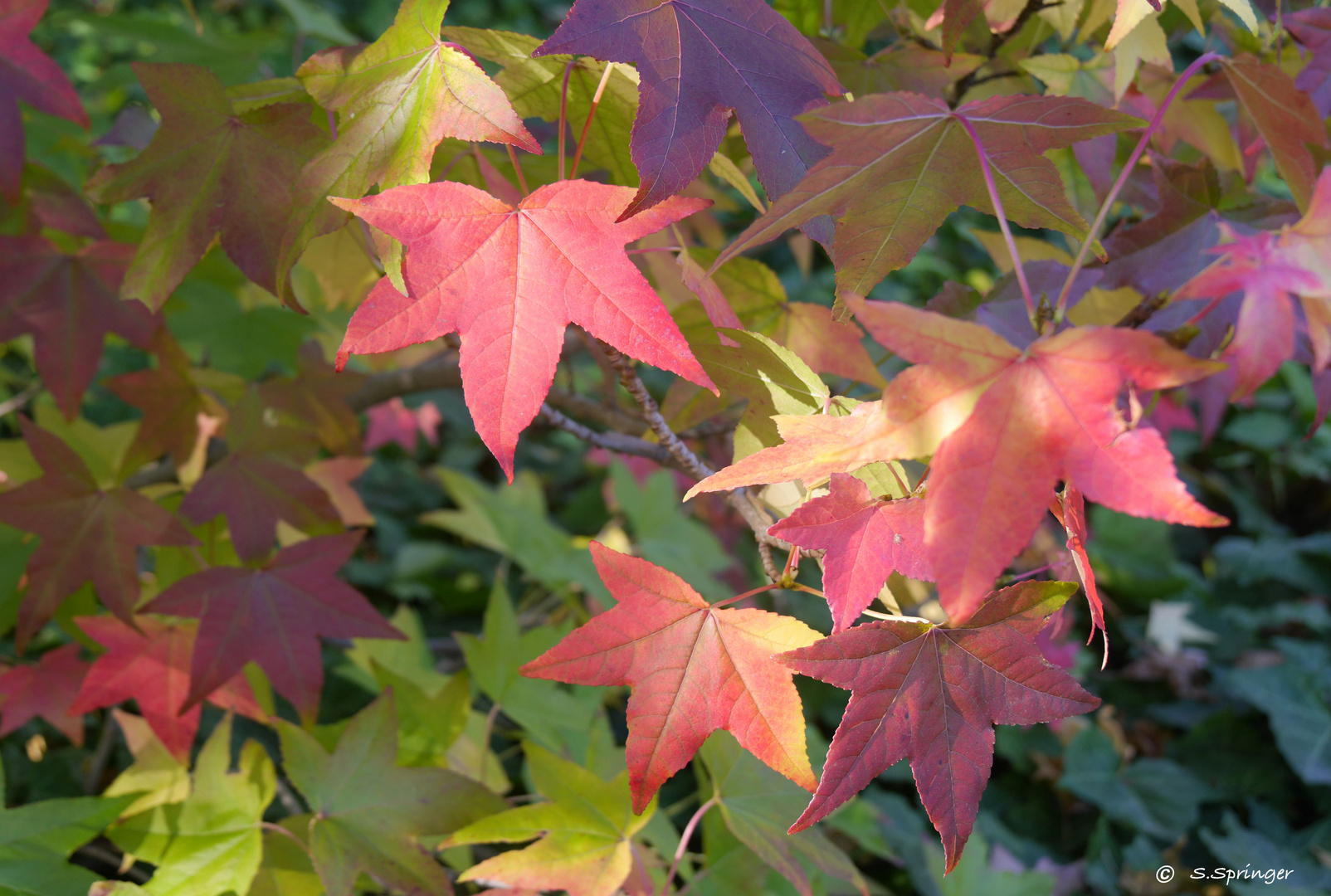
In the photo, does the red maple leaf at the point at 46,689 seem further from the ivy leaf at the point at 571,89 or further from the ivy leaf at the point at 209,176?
the ivy leaf at the point at 571,89

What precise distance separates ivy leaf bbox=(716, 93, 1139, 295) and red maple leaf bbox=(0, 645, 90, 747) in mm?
885

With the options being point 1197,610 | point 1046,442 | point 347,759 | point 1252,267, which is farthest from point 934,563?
point 1197,610

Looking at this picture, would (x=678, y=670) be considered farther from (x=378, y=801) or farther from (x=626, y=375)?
(x=378, y=801)

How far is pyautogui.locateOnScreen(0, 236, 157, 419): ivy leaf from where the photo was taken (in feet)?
2.84

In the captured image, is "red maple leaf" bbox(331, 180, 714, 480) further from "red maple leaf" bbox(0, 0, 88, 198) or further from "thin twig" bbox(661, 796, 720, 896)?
"red maple leaf" bbox(0, 0, 88, 198)

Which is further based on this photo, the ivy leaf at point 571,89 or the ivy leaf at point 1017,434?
the ivy leaf at point 571,89

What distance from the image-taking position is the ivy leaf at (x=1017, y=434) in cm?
40

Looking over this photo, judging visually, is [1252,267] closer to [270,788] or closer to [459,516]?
[270,788]

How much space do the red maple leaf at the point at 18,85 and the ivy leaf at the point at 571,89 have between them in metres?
0.46

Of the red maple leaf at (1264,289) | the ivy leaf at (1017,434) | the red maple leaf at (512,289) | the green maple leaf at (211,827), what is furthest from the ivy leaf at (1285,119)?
the green maple leaf at (211,827)

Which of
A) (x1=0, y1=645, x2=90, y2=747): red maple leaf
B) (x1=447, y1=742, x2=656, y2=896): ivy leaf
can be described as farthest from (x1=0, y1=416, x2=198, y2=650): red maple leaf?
(x1=447, y1=742, x2=656, y2=896): ivy leaf

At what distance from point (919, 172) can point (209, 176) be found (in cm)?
53

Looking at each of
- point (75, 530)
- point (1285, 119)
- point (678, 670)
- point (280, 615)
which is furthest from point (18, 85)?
point (1285, 119)

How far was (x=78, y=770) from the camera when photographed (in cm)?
116
